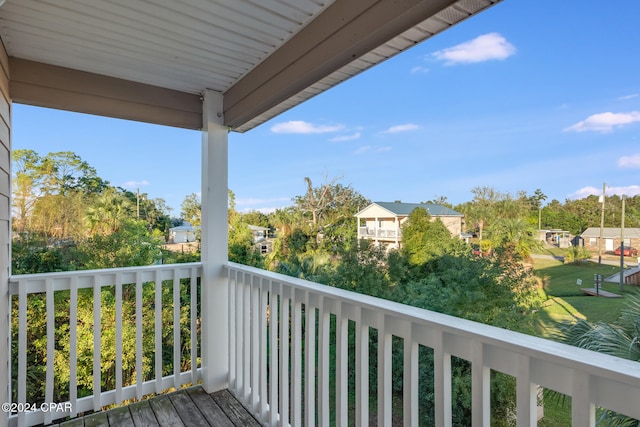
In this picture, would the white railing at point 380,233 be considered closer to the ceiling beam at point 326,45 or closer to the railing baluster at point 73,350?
the ceiling beam at point 326,45

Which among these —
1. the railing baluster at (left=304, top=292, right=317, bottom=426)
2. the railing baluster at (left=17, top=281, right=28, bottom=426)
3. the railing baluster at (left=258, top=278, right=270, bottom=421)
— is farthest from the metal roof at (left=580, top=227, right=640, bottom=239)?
the railing baluster at (left=17, top=281, right=28, bottom=426)

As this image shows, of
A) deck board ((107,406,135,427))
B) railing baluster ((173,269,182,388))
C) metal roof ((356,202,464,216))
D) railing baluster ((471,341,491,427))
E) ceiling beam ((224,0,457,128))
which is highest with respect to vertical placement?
ceiling beam ((224,0,457,128))

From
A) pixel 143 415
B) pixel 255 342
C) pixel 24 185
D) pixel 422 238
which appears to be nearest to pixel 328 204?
pixel 422 238

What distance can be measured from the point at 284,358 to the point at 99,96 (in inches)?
89.1

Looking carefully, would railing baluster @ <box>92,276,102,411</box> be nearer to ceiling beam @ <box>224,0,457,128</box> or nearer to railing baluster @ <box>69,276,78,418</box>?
railing baluster @ <box>69,276,78,418</box>

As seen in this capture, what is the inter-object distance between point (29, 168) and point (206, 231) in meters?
1.94

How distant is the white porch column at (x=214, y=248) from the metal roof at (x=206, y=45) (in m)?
0.16

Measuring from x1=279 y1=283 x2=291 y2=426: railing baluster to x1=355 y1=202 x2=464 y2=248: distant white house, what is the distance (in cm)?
66

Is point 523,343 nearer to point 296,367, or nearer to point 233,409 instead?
point 296,367

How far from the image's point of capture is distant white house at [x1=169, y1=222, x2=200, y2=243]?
388 centimetres

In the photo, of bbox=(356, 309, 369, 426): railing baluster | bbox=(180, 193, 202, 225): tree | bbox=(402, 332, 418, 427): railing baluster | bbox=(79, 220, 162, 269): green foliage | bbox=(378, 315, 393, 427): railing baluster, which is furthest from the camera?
bbox=(180, 193, 202, 225): tree

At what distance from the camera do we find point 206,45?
2.04 m

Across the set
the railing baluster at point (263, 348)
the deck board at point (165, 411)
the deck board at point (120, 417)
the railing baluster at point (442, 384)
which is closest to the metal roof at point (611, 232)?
the railing baluster at point (442, 384)

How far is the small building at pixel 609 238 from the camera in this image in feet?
3.32
